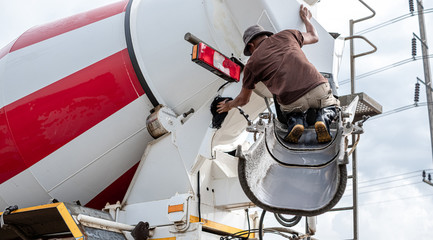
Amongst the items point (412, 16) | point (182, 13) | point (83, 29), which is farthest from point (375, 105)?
point (412, 16)

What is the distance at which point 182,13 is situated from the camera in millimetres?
4090

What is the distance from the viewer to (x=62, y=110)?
4020 mm

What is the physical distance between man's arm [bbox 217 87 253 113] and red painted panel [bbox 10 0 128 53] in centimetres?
133

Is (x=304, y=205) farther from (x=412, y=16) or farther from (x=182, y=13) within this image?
(x=412, y=16)

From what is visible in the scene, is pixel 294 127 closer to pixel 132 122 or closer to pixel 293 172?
pixel 293 172

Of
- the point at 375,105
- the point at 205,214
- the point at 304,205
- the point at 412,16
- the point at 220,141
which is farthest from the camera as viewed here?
the point at 412,16

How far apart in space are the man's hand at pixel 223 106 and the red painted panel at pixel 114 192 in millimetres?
943

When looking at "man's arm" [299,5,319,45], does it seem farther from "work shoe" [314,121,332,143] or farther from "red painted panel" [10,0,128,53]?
"red painted panel" [10,0,128,53]

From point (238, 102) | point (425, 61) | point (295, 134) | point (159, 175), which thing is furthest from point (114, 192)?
point (425, 61)

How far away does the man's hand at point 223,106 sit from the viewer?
3.65 m

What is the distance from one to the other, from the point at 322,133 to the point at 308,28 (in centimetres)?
99

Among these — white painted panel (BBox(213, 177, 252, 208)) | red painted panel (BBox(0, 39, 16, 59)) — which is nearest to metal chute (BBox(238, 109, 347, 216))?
white painted panel (BBox(213, 177, 252, 208))

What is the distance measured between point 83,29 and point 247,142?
66.4 inches

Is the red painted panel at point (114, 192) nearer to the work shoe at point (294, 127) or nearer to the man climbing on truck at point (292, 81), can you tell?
the man climbing on truck at point (292, 81)
